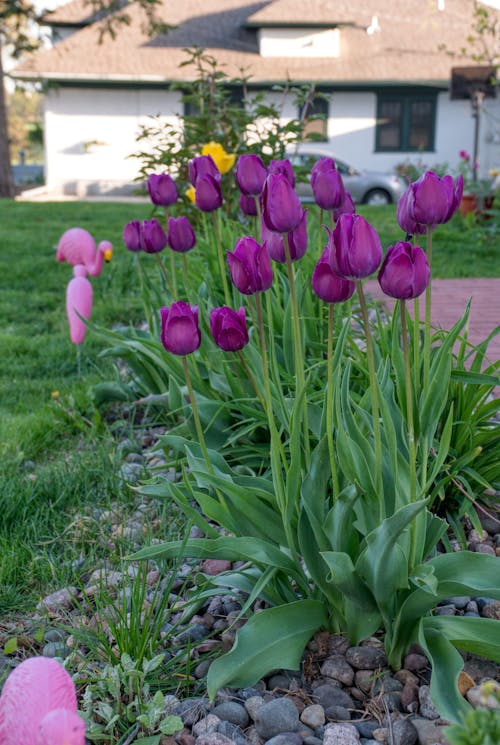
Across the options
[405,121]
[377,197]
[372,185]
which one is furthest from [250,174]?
[405,121]

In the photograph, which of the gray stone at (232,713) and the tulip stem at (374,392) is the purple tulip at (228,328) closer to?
the tulip stem at (374,392)

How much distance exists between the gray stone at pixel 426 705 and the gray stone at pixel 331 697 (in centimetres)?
13

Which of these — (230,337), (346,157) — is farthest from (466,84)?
(230,337)

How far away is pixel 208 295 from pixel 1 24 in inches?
678

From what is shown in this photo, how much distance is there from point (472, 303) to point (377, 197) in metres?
14.7

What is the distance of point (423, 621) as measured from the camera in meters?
1.59

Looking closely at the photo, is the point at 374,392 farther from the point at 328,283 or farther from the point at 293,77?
the point at 293,77

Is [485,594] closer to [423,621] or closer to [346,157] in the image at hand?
[423,621]

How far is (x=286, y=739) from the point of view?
1456 mm

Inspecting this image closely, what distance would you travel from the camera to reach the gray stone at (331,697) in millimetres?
1579

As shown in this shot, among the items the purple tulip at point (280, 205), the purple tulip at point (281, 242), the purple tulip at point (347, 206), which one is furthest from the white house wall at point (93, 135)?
the purple tulip at point (280, 205)

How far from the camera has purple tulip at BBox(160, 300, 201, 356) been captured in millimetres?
1578

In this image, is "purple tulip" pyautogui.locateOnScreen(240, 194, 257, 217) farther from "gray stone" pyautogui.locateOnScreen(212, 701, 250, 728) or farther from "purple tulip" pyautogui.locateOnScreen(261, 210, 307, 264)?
"gray stone" pyautogui.locateOnScreen(212, 701, 250, 728)

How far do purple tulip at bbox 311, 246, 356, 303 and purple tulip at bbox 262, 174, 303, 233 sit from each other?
8 centimetres
